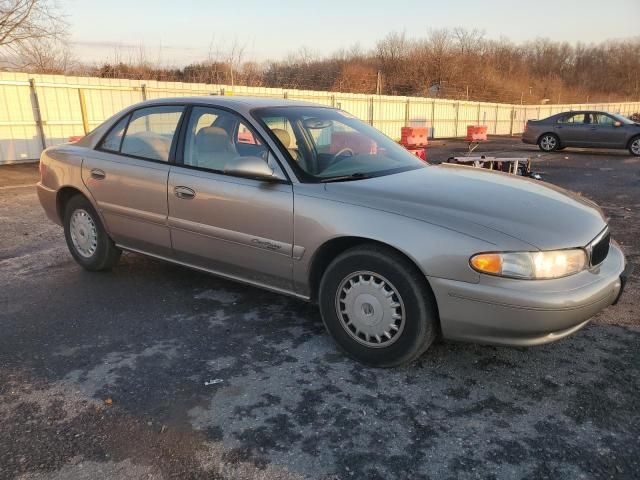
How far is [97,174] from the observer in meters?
4.29

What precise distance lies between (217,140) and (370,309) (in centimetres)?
170

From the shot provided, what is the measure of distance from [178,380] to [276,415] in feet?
2.20

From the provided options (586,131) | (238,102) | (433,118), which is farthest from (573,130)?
(238,102)

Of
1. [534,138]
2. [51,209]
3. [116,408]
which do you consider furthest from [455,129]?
[116,408]

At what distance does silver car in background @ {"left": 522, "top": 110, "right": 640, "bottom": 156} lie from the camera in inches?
671

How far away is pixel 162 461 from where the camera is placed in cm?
219

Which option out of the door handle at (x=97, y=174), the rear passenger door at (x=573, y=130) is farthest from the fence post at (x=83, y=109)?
the rear passenger door at (x=573, y=130)

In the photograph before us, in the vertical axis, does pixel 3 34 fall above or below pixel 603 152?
above

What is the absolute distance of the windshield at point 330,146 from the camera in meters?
3.37

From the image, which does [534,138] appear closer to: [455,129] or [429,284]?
[455,129]

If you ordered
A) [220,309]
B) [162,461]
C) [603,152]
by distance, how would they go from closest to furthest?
[162,461] → [220,309] → [603,152]

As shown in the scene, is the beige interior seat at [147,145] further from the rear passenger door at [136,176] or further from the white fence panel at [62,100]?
the white fence panel at [62,100]

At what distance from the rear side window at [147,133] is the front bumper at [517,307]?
2390mm

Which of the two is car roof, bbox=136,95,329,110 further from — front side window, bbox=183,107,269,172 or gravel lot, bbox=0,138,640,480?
gravel lot, bbox=0,138,640,480
